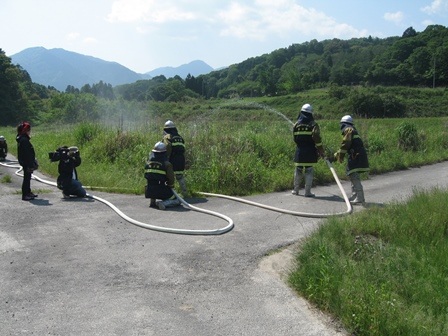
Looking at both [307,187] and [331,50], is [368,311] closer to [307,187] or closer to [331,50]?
[307,187]

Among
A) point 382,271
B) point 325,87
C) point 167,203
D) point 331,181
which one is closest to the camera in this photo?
point 382,271

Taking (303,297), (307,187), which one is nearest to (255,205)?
(307,187)

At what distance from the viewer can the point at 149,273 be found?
17.6 feet

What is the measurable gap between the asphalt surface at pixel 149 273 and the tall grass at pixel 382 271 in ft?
0.80

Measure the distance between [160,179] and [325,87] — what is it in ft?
307

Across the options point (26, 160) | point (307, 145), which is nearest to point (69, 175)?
point (26, 160)

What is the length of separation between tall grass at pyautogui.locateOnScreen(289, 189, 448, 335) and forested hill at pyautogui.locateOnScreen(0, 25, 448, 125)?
26.6 m

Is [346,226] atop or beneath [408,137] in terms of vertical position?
beneath

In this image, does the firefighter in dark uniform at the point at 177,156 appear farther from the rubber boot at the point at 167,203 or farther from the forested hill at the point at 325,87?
the forested hill at the point at 325,87

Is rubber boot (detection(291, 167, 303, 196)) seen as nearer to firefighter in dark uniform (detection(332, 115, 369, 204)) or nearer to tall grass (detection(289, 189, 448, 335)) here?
firefighter in dark uniform (detection(332, 115, 369, 204))

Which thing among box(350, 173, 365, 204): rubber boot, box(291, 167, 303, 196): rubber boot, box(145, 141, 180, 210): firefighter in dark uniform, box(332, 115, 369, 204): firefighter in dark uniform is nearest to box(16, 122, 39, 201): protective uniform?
box(145, 141, 180, 210): firefighter in dark uniform

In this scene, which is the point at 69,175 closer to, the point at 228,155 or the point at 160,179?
the point at 160,179

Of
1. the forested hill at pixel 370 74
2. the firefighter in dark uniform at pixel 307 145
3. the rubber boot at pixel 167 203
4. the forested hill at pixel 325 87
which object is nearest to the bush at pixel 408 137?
the firefighter in dark uniform at pixel 307 145

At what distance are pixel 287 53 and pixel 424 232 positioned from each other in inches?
6496
